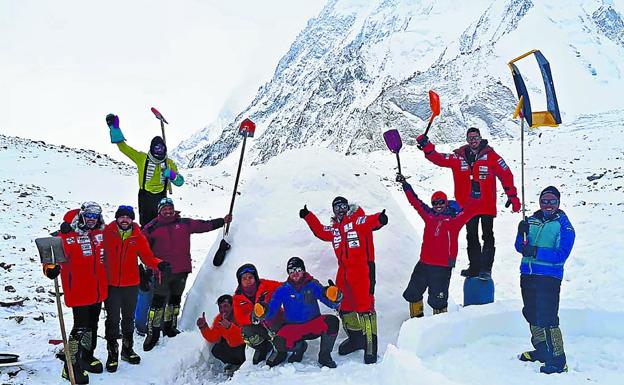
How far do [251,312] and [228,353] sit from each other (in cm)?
53

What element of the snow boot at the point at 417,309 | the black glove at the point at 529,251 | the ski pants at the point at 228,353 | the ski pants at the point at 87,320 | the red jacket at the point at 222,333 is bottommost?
the ski pants at the point at 228,353

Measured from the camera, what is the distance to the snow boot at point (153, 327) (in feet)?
15.0

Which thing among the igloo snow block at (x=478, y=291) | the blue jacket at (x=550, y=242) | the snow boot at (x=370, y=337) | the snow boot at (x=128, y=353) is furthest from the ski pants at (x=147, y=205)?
the blue jacket at (x=550, y=242)

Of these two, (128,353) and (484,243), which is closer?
(128,353)

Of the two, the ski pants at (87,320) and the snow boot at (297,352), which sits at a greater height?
the ski pants at (87,320)

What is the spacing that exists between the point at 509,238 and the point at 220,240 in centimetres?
637

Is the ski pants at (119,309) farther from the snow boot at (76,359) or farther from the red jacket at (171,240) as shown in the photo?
the red jacket at (171,240)

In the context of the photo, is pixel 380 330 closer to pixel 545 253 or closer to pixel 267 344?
pixel 267 344

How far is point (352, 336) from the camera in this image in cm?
423

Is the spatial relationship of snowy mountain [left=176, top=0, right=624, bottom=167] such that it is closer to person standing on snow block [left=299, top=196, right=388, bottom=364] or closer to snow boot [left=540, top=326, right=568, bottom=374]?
person standing on snow block [left=299, top=196, right=388, bottom=364]

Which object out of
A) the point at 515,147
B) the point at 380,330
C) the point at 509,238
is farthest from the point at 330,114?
the point at 380,330

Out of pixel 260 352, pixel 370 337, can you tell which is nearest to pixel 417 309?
pixel 370 337

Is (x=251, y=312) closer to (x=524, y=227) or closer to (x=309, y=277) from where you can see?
(x=309, y=277)

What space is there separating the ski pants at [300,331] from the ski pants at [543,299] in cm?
152
